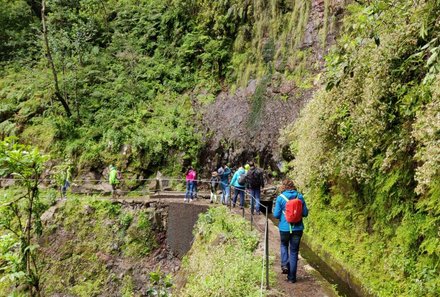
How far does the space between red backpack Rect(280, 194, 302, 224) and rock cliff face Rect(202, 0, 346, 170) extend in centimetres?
1029

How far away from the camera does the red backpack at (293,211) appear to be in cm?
636

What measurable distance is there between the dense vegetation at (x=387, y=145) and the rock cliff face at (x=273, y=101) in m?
7.78

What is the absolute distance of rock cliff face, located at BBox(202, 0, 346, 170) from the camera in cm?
1756

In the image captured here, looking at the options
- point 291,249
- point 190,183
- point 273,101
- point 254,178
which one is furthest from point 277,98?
point 291,249

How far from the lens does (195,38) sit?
23.9 m

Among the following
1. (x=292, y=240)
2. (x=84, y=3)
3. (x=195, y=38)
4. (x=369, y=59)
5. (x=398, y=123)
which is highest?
(x=84, y=3)

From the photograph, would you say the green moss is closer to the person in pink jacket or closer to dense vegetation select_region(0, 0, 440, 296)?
the person in pink jacket

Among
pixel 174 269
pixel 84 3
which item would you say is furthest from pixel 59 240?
pixel 84 3

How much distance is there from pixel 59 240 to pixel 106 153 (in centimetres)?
578

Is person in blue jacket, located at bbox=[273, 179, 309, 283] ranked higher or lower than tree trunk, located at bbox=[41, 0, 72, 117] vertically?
lower

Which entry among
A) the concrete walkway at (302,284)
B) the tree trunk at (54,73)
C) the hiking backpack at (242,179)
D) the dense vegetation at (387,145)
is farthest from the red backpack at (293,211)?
the tree trunk at (54,73)

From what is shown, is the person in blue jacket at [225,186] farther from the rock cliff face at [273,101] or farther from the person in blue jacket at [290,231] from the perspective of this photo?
the person in blue jacket at [290,231]

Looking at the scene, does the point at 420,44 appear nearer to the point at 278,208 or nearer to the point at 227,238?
the point at 278,208

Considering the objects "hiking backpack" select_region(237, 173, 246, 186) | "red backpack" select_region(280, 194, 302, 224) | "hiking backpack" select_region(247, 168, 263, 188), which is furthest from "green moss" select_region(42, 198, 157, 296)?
"red backpack" select_region(280, 194, 302, 224)
